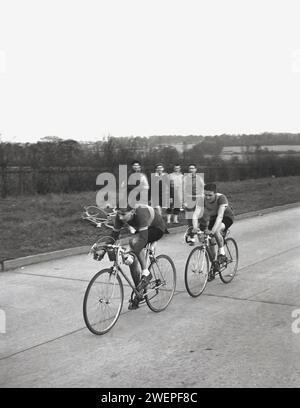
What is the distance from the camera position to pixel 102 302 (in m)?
6.11

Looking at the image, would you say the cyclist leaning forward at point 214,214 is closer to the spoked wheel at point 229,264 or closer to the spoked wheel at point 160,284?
the spoked wheel at point 229,264

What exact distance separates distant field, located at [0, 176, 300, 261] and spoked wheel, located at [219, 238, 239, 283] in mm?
→ 4099

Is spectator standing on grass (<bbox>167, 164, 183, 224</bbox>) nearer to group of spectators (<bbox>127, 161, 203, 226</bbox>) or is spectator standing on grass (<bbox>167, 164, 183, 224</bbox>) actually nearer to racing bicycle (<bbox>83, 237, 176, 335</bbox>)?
group of spectators (<bbox>127, 161, 203, 226</bbox>)

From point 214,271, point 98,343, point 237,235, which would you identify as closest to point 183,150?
point 237,235

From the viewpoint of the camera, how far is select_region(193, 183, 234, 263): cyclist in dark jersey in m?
Answer: 8.17

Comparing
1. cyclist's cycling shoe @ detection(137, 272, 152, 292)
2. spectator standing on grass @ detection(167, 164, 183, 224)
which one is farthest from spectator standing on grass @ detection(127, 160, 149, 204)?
spectator standing on grass @ detection(167, 164, 183, 224)

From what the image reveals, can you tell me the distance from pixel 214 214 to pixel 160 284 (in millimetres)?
1810

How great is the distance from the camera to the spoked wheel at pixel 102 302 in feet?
19.3

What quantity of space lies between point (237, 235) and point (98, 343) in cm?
857

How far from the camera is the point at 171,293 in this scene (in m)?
7.29

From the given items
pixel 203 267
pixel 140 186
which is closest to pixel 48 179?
pixel 203 267
